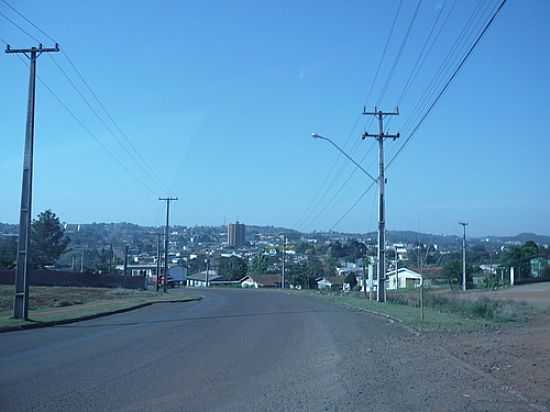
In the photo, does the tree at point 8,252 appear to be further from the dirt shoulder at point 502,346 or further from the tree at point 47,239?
the dirt shoulder at point 502,346

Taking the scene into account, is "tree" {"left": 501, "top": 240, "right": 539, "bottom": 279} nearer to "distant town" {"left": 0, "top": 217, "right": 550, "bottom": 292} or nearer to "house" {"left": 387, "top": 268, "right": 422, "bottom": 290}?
"distant town" {"left": 0, "top": 217, "right": 550, "bottom": 292}

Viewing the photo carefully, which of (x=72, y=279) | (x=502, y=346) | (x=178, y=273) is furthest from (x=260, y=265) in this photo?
(x=502, y=346)

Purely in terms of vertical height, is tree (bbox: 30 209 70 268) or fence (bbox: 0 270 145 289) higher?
tree (bbox: 30 209 70 268)

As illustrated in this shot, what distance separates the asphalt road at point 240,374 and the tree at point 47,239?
293 ft

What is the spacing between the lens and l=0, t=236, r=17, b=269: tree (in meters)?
96.5

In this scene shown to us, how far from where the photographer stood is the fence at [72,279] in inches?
3000

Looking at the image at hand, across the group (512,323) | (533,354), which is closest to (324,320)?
(512,323)

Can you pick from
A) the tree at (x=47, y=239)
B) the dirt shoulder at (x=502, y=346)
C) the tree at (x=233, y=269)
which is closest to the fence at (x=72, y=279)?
the tree at (x=47, y=239)

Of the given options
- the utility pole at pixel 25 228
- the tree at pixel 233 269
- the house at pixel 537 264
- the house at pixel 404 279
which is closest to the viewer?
the utility pole at pixel 25 228

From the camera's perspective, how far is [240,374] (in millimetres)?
13539

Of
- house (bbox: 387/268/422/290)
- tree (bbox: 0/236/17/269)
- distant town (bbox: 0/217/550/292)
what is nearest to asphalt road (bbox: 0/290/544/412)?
distant town (bbox: 0/217/550/292)

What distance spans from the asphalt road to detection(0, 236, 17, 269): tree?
7858 centimetres

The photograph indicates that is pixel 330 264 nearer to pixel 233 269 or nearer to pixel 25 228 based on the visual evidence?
pixel 233 269

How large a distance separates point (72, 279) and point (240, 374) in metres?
78.8
